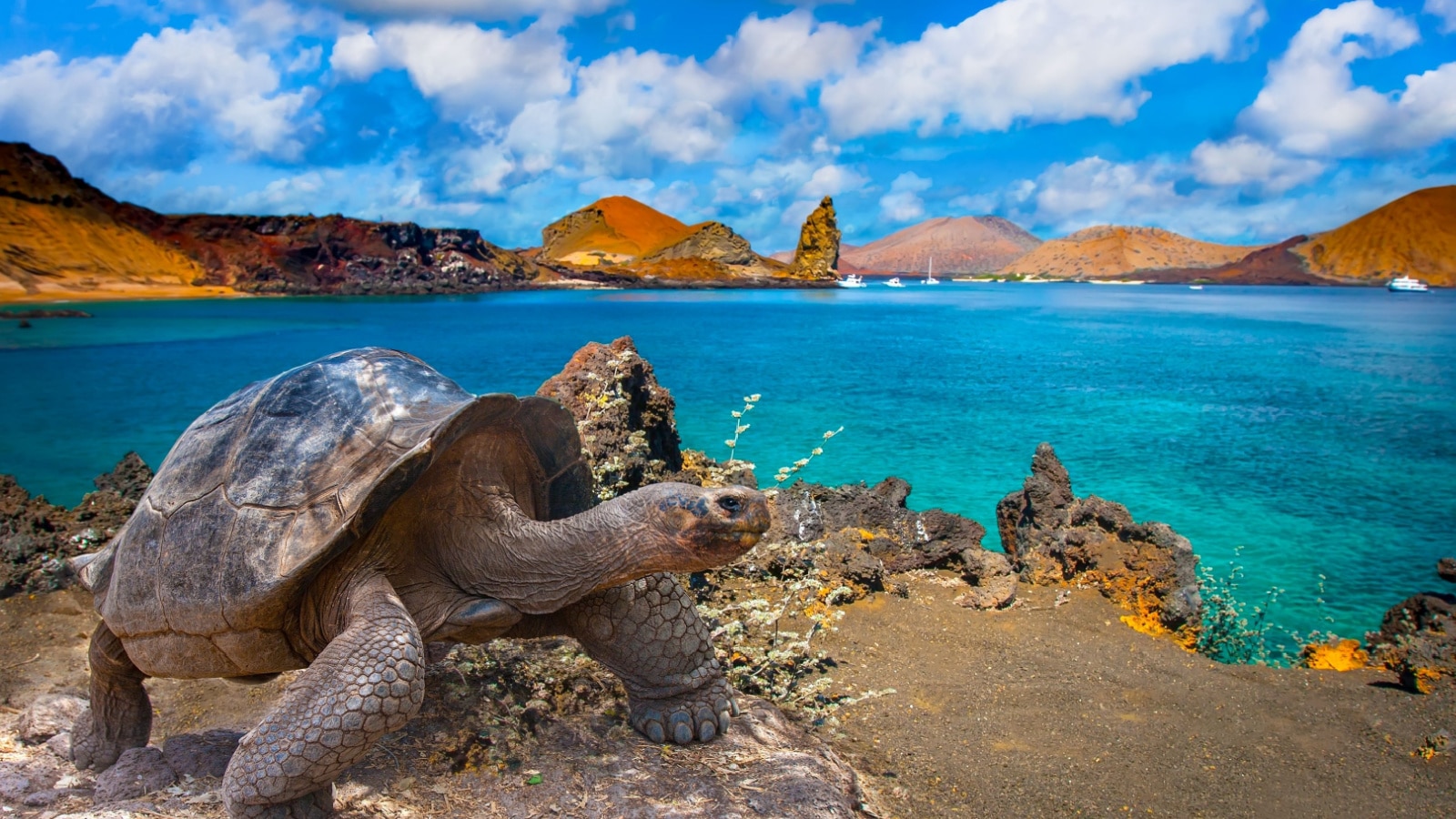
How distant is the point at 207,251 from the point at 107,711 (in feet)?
395

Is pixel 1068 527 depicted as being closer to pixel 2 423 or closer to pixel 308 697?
pixel 308 697

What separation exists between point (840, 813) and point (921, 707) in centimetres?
215

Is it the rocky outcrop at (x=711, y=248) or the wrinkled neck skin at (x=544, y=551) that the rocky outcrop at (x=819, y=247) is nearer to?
the rocky outcrop at (x=711, y=248)

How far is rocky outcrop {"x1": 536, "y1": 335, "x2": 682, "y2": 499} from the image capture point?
611 centimetres

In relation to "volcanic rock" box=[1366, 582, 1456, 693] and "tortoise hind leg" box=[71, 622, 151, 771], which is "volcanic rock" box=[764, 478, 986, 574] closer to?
"volcanic rock" box=[1366, 582, 1456, 693]

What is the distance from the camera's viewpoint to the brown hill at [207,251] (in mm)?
79188

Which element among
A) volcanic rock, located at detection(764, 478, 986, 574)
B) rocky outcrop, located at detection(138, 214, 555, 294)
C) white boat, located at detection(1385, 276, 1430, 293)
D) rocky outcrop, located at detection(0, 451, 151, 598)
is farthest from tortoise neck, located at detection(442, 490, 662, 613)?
white boat, located at detection(1385, 276, 1430, 293)

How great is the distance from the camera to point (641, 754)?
345 centimetres

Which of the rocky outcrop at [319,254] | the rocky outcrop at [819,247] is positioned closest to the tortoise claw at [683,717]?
the rocky outcrop at [319,254]

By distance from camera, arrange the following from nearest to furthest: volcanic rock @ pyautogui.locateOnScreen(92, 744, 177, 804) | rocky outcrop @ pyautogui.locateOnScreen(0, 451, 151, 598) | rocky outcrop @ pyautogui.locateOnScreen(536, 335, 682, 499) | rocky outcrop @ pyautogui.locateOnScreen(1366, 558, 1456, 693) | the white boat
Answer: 1. volcanic rock @ pyautogui.locateOnScreen(92, 744, 177, 804)
2. rocky outcrop @ pyautogui.locateOnScreen(1366, 558, 1456, 693)
3. rocky outcrop @ pyautogui.locateOnScreen(536, 335, 682, 499)
4. rocky outcrop @ pyautogui.locateOnScreen(0, 451, 151, 598)
5. the white boat

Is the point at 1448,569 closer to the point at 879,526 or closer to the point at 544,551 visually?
the point at 879,526

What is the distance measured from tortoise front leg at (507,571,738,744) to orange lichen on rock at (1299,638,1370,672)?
5569mm

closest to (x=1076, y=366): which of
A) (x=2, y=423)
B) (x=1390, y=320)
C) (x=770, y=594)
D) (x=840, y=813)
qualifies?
(x=770, y=594)

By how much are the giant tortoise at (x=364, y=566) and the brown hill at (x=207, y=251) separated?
8856 centimetres
